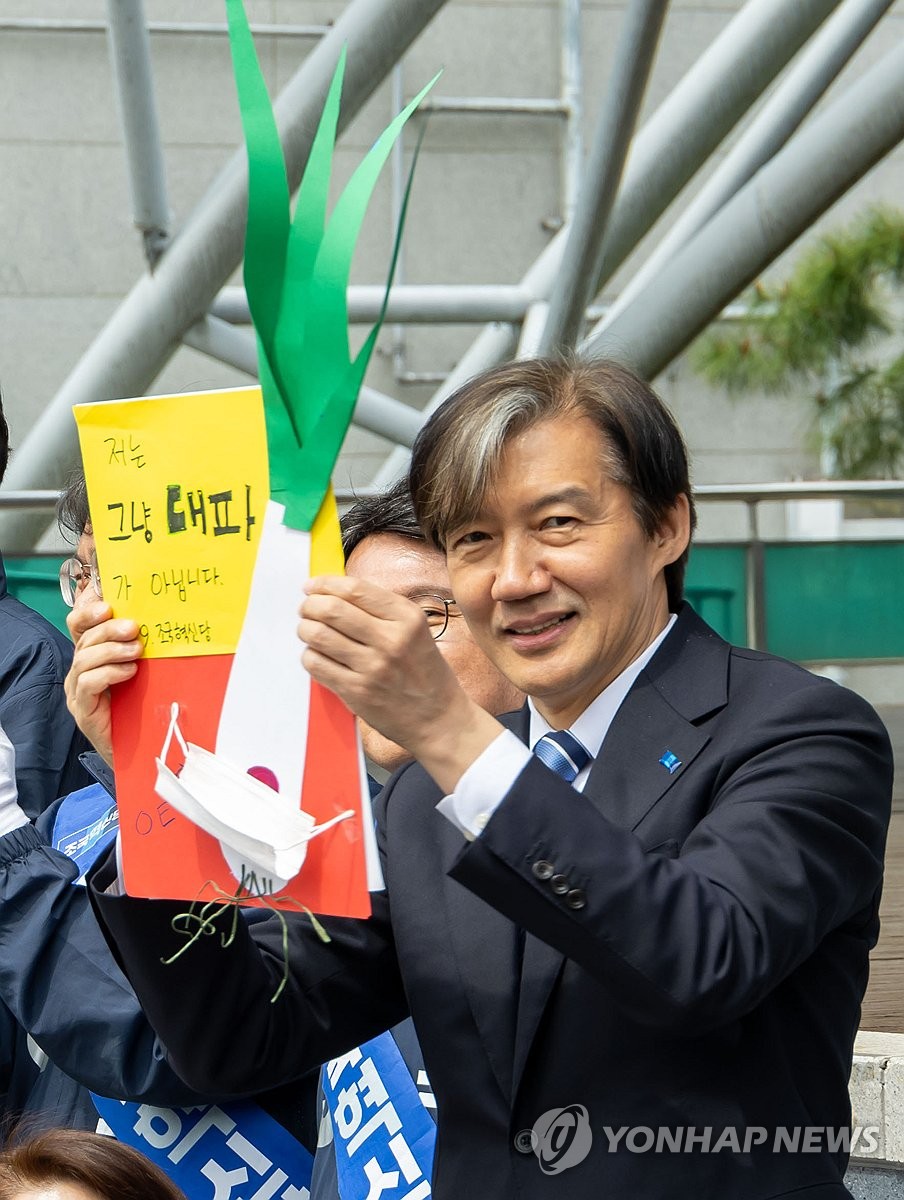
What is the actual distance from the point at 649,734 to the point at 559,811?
0.87 ft

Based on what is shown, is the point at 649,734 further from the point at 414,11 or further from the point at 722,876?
the point at 414,11

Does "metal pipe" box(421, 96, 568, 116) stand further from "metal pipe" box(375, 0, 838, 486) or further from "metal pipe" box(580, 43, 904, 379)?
"metal pipe" box(580, 43, 904, 379)

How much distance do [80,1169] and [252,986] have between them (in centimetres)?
29

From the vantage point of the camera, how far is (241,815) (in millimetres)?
1519

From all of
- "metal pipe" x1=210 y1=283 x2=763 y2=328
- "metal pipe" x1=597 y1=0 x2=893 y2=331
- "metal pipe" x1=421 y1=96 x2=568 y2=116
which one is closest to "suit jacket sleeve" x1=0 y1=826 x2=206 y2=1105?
"metal pipe" x1=597 y1=0 x2=893 y2=331

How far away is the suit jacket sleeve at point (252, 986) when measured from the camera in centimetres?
166

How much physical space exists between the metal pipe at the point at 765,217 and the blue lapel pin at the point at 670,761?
4.46 meters

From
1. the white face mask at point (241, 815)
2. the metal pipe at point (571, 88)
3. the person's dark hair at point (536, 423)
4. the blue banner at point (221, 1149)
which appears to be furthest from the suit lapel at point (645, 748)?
the metal pipe at point (571, 88)

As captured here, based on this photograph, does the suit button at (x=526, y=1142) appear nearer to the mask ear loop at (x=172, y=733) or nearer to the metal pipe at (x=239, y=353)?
the mask ear loop at (x=172, y=733)

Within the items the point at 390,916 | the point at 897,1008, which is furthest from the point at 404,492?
the point at 897,1008

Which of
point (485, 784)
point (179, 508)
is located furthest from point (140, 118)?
point (485, 784)

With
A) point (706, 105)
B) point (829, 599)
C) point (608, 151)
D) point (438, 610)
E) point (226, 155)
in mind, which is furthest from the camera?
point (226, 155)

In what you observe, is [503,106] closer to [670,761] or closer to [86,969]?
[86,969]

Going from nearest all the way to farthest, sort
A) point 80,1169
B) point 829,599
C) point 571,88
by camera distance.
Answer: point 80,1169 < point 829,599 < point 571,88
